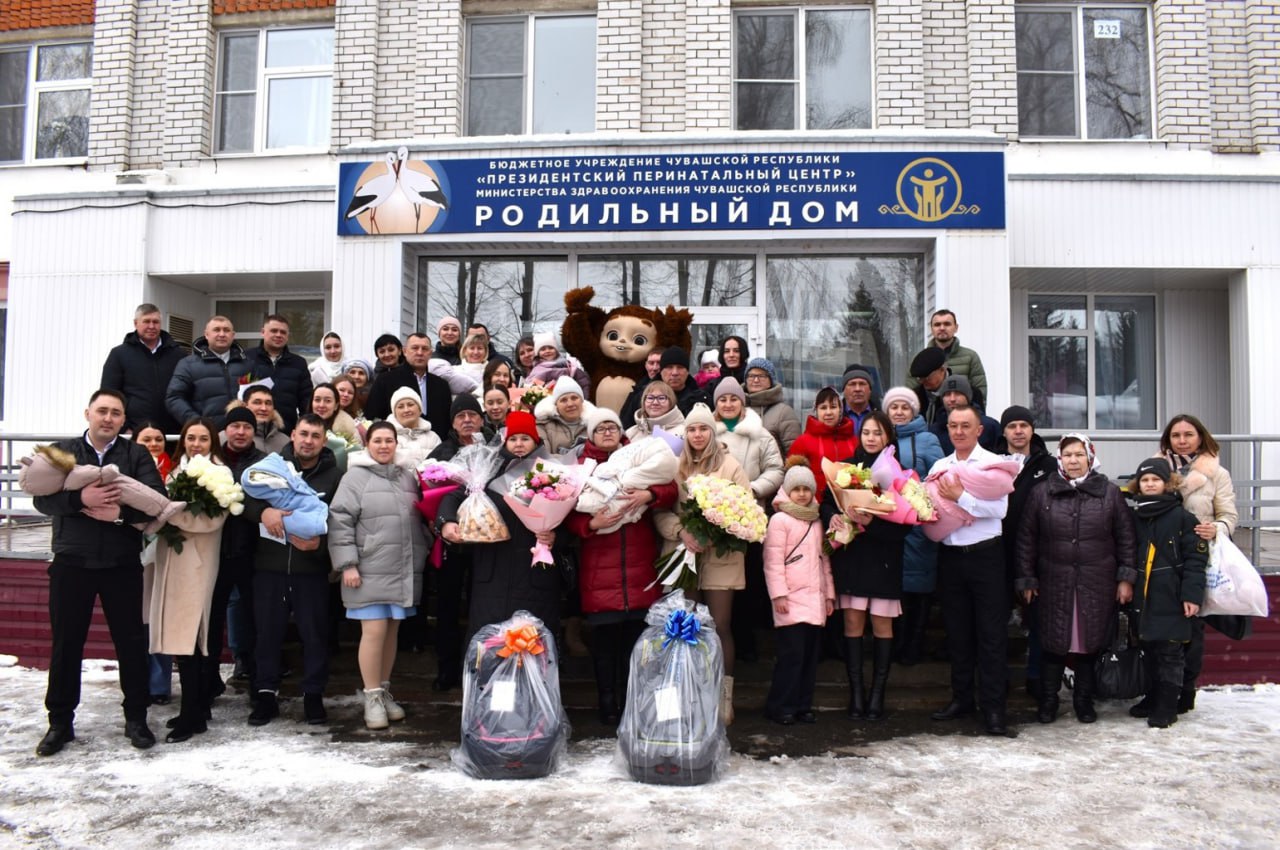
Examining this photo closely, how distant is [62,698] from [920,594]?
4.66 metres

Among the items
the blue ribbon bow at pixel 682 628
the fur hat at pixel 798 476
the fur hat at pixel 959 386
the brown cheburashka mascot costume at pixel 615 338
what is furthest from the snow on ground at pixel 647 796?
the brown cheburashka mascot costume at pixel 615 338

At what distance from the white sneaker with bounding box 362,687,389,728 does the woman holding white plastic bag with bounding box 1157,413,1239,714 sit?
4.45 meters

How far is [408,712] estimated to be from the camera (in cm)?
529

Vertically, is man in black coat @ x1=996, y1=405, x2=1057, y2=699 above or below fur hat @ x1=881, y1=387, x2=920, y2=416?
below

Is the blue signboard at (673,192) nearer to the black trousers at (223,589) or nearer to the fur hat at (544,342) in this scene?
the fur hat at (544,342)

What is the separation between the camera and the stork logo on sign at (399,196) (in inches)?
345

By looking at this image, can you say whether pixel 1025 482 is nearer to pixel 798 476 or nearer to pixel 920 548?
pixel 920 548

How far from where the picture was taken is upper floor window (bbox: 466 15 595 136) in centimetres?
995

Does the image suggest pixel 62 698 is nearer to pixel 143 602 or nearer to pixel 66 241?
pixel 143 602

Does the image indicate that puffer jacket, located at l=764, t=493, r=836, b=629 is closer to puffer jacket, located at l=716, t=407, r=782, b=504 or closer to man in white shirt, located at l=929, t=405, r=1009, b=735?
puffer jacket, located at l=716, t=407, r=782, b=504

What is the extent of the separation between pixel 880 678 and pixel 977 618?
2.06 feet

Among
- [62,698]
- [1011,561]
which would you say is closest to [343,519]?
[62,698]

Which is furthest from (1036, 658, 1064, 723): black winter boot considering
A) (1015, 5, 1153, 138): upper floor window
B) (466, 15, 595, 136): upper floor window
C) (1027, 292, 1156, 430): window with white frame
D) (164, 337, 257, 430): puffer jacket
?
(466, 15, 595, 136): upper floor window

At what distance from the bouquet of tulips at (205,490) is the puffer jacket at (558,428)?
175cm
